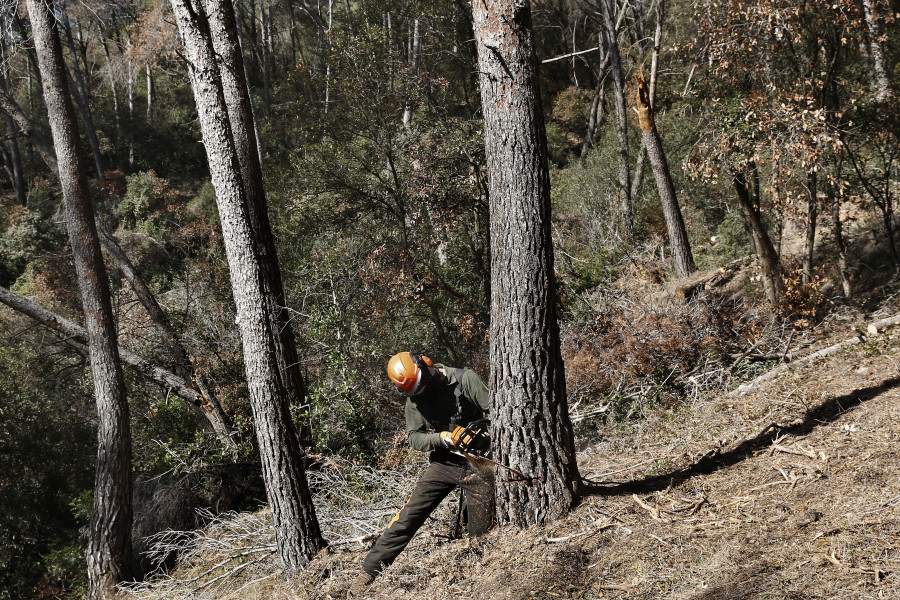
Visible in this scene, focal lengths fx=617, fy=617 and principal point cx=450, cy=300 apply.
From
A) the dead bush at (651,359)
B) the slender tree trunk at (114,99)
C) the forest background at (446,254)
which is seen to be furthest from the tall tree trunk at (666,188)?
the slender tree trunk at (114,99)

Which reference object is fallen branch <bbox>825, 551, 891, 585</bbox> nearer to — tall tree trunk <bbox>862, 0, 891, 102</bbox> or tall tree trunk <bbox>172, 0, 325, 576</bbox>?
tall tree trunk <bbox>172, 0, 325, 576</bbox>

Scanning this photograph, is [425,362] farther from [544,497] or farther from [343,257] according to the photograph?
[343,257]

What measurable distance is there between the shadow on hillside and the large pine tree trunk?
0.51 metres

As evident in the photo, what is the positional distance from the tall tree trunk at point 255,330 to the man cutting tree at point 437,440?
961 mm

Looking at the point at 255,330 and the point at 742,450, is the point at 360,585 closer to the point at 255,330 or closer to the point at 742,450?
the point at 255,330

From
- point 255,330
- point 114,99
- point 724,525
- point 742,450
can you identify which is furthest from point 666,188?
point 114,99

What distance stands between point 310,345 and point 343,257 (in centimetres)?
211

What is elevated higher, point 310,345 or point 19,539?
point 310,345

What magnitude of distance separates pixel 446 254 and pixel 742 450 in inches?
305

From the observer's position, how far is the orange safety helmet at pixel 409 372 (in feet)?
14.5

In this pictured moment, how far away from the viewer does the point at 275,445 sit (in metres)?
5.43

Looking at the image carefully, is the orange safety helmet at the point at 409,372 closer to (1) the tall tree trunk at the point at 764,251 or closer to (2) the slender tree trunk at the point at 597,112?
(1) the tall tree trunk at the point at 764,251

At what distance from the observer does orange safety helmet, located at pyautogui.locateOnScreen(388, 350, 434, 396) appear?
4.43m

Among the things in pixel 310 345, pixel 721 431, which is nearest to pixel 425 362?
pixel 721 431
